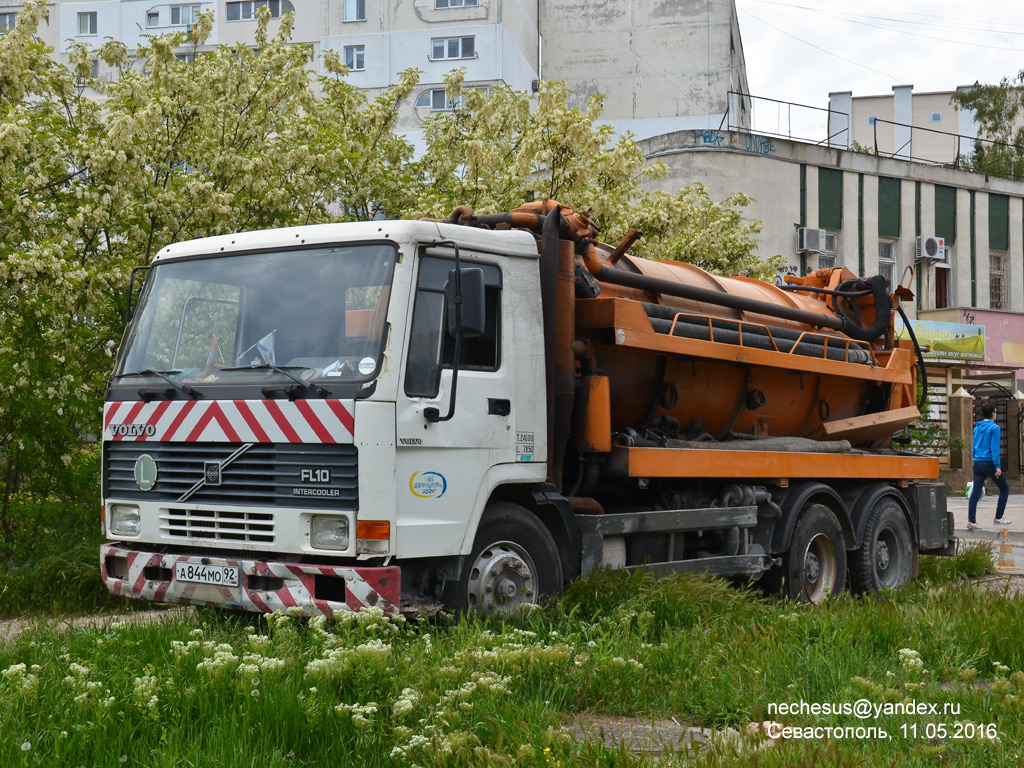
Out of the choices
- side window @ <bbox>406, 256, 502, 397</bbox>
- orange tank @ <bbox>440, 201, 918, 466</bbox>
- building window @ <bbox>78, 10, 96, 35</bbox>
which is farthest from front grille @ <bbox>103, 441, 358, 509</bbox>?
building window @ <bbox>78, 10, 96, 35</bbox>

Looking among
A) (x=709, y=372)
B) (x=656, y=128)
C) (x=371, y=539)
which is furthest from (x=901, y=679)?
(x=656, y=128)

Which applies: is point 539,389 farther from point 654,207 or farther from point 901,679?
point 654,207

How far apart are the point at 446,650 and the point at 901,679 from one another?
223cm

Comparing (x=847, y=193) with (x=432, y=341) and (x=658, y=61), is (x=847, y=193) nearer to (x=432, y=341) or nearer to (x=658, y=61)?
(x=658, y=61)

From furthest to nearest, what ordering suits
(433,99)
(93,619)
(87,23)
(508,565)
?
(87,23), (433,99), (93,619), (508,565)

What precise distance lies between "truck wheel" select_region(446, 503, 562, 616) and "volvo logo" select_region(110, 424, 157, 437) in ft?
6.85

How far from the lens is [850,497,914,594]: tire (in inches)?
398

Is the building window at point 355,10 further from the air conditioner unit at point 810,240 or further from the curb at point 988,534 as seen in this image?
the curb at point 988,534

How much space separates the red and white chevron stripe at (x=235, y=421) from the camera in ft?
19.9

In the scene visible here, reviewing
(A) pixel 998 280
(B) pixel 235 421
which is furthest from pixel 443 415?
Answer: (A) pixel 998 280

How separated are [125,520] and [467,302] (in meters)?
2.62

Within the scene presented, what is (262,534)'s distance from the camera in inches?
246

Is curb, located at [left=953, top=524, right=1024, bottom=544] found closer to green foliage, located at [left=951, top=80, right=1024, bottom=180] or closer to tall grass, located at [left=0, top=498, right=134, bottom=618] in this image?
tall grass, located at [left=0, top=498, right=134, bottom=618]

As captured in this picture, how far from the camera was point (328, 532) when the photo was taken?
6.12 metres
